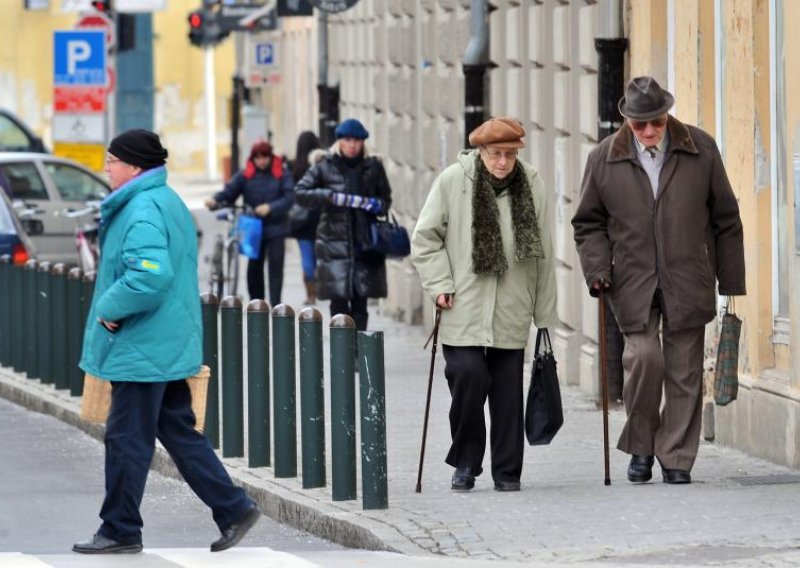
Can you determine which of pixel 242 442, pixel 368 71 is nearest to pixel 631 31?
pixel 242 442

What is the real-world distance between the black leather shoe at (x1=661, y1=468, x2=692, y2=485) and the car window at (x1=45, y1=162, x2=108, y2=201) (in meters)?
16.2

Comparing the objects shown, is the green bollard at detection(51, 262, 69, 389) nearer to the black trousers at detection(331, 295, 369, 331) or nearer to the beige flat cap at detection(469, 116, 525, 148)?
the black trousers at detection(331, 295, 369, 331)

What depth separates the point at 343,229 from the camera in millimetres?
16719

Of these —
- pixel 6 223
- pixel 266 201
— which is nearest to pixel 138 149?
pixel 6 223

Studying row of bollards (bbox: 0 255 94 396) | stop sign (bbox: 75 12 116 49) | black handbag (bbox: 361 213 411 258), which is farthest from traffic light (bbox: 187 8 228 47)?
black handbag (bbox: 361 213 411 258)

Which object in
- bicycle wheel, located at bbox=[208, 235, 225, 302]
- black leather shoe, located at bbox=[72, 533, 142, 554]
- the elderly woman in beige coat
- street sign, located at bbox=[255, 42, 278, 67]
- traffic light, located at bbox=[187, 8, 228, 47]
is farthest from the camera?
traffic light, located at bbox=[187, 8, 228, 47]

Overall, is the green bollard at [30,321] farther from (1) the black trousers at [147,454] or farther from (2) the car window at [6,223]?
(1) the black trousers at [147,454]

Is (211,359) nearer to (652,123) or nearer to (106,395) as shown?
(652,123)

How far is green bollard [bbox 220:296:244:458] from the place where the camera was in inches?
483

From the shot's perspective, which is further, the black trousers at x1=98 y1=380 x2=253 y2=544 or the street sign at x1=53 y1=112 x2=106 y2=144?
the street sign at x1=53 y1=112 x2=106 y2=144

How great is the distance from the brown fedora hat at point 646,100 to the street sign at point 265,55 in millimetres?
22768

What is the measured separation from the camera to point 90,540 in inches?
385

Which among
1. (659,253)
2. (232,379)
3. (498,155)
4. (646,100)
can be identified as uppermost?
(646,100)

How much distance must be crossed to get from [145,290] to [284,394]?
2.36 meters
